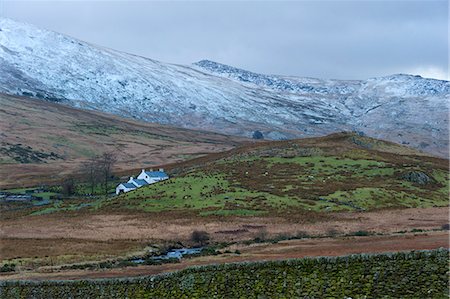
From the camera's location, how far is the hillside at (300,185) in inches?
3477

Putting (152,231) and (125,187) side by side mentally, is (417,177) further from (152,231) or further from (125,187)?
(125,187)

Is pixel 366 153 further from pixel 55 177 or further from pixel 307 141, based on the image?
pixel 55 177

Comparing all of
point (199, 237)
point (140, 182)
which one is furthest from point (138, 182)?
point (199, 237)

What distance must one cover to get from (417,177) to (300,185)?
23.9m

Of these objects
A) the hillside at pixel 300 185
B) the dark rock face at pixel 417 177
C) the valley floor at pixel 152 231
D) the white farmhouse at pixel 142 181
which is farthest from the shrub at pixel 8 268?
the dark rock face at pixel 417 177

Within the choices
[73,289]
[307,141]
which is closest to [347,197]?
[307,141]

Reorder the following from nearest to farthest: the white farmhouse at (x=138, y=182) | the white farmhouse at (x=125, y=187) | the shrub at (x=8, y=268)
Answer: the shrub at (x=8, y=268) → the white farmhouse at (x=125, y=187) → the white farmhouse at (x=138, y=182)

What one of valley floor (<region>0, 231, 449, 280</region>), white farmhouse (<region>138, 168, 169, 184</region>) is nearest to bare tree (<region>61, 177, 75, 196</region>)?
white farmhouse (<region>138, 168, 169, 184</region>)

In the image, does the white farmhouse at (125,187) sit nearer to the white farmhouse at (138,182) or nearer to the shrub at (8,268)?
the white farmhouse at (138,182)

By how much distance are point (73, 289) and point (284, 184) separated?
238 ft

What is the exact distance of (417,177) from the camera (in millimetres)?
104000

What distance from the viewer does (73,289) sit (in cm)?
3159

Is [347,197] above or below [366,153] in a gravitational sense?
below

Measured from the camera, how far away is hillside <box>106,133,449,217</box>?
88312 mm
